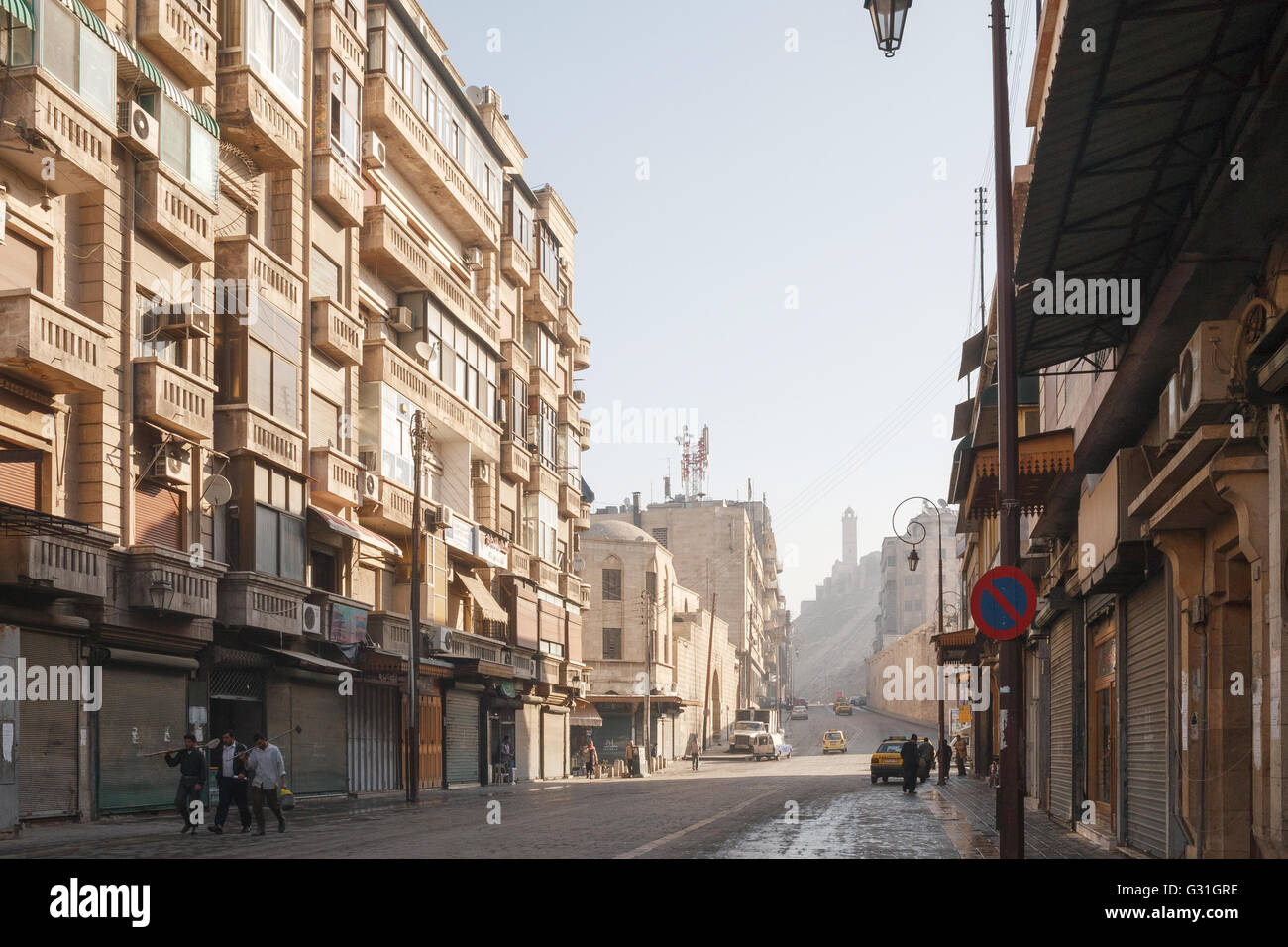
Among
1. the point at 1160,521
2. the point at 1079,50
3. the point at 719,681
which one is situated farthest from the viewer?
the point at 719,681

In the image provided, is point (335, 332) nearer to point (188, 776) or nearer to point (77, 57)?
point (77, 57)

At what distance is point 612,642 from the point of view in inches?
3216

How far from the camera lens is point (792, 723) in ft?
418

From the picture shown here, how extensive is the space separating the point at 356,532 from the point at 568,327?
26.1 metres

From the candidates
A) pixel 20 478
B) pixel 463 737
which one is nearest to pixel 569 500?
pixel 463 737

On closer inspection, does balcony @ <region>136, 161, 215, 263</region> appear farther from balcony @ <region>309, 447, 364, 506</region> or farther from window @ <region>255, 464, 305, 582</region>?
balcony @ <region>309, 447, 364, 506</region>

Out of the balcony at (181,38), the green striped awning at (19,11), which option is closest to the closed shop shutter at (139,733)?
the green striped awning at (19,11)

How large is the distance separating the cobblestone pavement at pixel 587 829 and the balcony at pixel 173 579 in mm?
3698

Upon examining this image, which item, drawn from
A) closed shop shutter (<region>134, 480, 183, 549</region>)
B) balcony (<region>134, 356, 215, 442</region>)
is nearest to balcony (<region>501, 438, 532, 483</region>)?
balcony (<region>134, 356, 215, 442</region>)

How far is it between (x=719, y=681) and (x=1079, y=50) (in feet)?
335

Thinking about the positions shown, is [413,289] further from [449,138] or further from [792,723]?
[792,723]

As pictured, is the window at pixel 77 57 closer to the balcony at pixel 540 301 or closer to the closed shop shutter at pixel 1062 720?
the closed shop shutter at pixel 1062 720

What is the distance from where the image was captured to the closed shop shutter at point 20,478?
22.6 m

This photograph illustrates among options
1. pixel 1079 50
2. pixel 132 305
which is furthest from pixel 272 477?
pixel 1079 50
